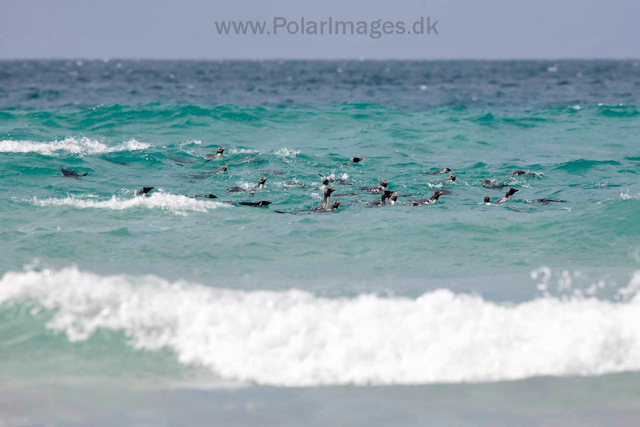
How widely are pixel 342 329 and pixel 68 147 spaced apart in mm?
17199

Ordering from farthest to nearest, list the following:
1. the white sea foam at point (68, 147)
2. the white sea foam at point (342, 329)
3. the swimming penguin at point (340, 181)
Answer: the white sea foam at point (68, 147) < the swimming penguin at point (340, 181) < the white sea foam at point (342, 329)

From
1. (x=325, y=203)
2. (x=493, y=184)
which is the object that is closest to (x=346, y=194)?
(x=325, y=203)

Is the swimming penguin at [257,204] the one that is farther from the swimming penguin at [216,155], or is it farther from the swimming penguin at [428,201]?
the swimming penguin at [216,155]

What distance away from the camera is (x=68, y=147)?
73.3 feet

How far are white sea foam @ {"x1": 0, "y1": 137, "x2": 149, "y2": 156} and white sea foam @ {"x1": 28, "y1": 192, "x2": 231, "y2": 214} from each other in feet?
23.4

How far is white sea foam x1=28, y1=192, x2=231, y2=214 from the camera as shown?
45.9ft

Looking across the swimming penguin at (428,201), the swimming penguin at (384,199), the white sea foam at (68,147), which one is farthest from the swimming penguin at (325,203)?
the white sea foam at (68,147)

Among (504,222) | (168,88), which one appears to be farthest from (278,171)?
(168,88)

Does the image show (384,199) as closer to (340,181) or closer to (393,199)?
(393,199)

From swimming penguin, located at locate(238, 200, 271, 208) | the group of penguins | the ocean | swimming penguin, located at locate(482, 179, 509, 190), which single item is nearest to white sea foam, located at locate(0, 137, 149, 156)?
the ocean

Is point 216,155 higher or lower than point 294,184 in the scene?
higher

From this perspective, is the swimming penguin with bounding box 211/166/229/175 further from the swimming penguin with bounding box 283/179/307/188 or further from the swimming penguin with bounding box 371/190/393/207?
the swimming penguin with bounding box 371/190/393/207

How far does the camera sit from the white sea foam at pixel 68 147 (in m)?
21.0

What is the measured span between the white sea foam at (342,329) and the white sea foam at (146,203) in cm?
493
